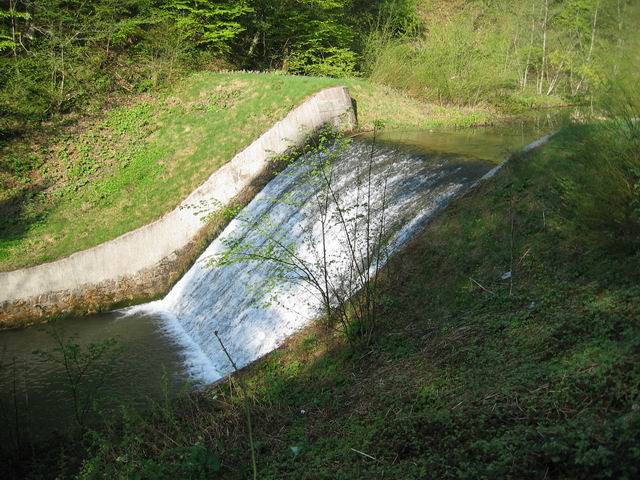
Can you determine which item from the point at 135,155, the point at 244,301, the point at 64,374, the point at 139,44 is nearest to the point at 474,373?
the point at 244,301

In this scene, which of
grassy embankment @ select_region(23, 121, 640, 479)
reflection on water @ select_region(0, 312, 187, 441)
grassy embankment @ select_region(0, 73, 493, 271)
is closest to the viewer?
grassy embankment @ select_region(23, 121, 640, 479)

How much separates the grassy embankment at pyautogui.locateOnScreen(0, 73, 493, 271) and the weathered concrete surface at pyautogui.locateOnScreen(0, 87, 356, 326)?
0.27 metres

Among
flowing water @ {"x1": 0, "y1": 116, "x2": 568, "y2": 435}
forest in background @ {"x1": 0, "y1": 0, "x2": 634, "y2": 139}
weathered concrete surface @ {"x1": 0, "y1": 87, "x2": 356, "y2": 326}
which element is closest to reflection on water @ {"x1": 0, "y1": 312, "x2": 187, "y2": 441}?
flowing water @ {"x1": 0, "y1": 116, "x2": 568, "y2": 435}

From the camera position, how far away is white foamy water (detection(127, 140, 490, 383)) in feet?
26.9

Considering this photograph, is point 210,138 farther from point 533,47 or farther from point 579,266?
point 533,47

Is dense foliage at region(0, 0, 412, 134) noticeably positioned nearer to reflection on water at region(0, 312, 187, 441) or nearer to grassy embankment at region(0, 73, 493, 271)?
grassy embankment at region(0, 73, 493, 271)

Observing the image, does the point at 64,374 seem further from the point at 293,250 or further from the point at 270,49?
the point at 270,49

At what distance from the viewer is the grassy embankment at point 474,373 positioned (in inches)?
145

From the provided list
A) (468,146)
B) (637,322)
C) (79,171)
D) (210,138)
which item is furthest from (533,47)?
(637,322)

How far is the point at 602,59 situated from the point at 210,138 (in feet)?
33.2

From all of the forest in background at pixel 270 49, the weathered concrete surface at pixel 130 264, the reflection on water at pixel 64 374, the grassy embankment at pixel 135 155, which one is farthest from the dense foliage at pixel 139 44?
the reflection on water at pixel 64 374

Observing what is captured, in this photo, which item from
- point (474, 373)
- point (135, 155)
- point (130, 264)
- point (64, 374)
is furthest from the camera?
point (135, 155)

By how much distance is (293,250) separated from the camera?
745 cm

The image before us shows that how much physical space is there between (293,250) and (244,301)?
2187 mm
